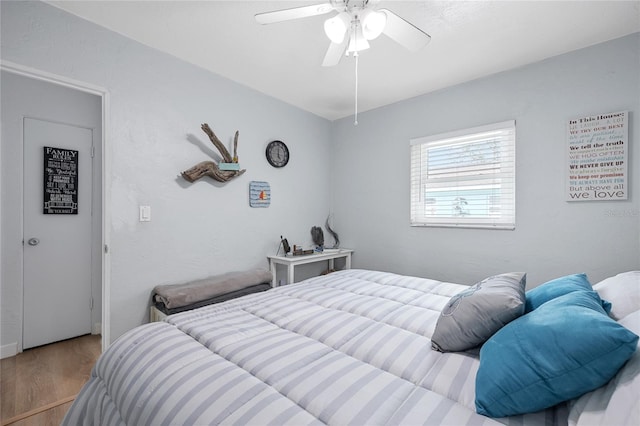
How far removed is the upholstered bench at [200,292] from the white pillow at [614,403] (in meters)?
2.21

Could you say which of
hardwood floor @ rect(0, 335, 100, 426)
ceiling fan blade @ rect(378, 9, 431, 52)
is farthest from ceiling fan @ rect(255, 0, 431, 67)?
hardwood floor @ rect(0, 335, 100, 426)

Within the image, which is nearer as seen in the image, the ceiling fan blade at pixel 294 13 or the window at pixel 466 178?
the ceiling fan blade at pixel 294 13

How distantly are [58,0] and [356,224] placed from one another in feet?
10.5

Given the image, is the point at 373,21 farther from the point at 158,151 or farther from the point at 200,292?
the point at 200,292

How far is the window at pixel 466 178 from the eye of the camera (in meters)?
2.57

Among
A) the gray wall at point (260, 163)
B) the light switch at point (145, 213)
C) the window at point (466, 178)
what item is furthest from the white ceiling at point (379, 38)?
the light switch at point (145, 213)

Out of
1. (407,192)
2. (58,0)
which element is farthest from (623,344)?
(58,0)

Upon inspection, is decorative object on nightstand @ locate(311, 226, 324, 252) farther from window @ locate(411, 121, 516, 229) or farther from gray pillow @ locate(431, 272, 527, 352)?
gray pillow @ locate(431, 272, 527, 352)

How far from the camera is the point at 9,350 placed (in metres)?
2.37

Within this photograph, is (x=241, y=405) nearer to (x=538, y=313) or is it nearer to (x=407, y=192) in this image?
(x=538, y=313)

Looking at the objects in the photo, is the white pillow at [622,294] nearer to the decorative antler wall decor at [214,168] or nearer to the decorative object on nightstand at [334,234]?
the decorative antler wall decor at [214,168]

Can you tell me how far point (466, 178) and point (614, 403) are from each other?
8.05 ft

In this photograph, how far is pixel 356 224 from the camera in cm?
365

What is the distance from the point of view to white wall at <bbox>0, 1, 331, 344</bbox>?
1.87m
